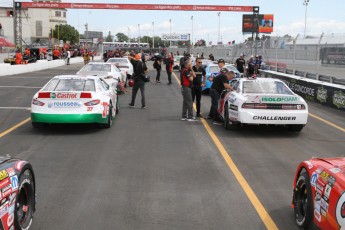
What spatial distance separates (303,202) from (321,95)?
43.9ft

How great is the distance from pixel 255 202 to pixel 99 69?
13584mm

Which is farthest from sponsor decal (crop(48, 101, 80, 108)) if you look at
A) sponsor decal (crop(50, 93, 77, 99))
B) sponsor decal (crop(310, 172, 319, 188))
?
sponsor decal (crop(310, 172, 319, 188))

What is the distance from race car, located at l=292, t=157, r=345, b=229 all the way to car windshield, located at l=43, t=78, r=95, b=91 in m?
6.82

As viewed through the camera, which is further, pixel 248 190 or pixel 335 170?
pixel 248 190

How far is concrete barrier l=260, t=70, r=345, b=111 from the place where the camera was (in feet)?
51.0

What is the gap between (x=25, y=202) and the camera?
4594 millimetres

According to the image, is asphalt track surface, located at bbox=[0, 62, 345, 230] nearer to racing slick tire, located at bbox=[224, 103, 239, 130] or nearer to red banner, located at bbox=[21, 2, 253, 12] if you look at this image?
racing slick tire, located at bbox=[224, 103, 239, 130]

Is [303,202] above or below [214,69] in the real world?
below

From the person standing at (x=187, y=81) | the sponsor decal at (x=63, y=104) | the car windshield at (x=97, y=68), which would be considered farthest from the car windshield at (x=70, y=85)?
the car windshield at (x=97, y=68)

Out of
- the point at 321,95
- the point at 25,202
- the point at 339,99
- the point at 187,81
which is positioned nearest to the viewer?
the point at 25,202

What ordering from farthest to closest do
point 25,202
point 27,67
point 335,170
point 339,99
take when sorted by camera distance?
point 27,67, point 339,99, point 25,202, point 335,170

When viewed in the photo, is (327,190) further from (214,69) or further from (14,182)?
(214,69)

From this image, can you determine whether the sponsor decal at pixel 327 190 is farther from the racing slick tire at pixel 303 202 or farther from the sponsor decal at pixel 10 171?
the sponsor decal at pixel 10 171

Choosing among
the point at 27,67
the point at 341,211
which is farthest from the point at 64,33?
the point at 341,211
